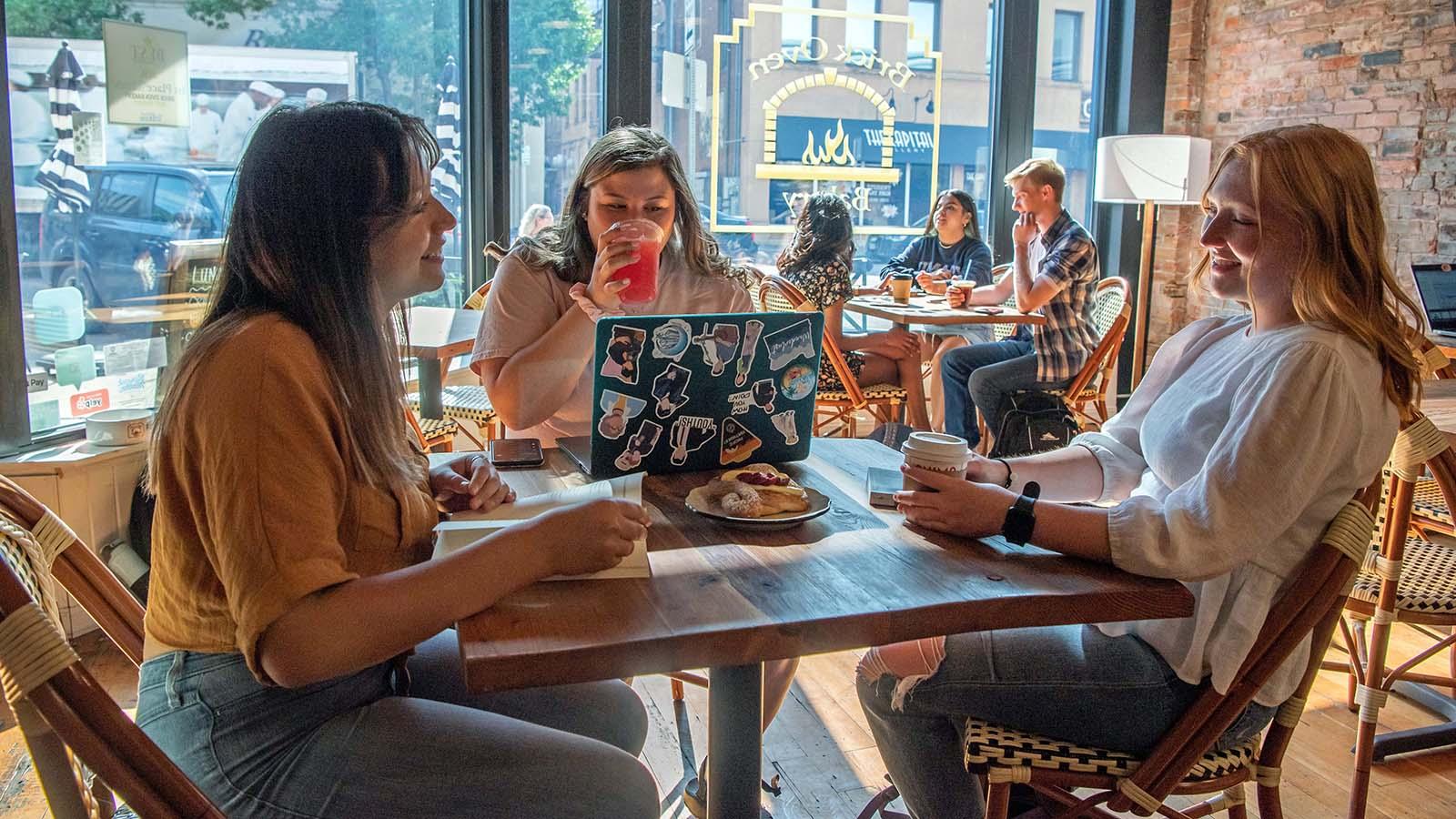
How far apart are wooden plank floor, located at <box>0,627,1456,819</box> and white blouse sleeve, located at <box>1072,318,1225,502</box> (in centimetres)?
82

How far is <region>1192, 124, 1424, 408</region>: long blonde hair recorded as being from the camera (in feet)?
4.40

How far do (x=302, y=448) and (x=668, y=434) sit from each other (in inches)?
25.5

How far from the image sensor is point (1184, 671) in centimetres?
138

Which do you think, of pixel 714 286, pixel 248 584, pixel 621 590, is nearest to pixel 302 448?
pixel 248 584

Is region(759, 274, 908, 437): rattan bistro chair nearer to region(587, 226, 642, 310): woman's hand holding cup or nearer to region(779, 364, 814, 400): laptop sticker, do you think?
region(587, 226, 642, 310): woman's hand holding cup

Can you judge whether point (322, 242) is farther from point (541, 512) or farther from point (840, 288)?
point (840, 288)

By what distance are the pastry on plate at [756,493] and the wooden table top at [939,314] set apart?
Result: 3014 mm

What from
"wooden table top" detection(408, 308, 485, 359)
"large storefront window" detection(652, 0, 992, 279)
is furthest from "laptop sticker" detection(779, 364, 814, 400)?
"large storefront window" detection(652, 0, 992, 279)

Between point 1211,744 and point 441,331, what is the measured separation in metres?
2.86

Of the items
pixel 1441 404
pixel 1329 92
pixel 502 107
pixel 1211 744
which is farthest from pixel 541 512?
pixel 1329 92

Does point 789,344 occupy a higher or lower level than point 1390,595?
Answer: higher

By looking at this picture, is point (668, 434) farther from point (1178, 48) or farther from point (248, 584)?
point (1178, 48)

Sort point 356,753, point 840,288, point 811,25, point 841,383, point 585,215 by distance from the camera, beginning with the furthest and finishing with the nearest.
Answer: point 811,25, point 840,288, point 841,383, point 585,215, point 356,753

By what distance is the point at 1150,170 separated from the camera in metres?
5.50
